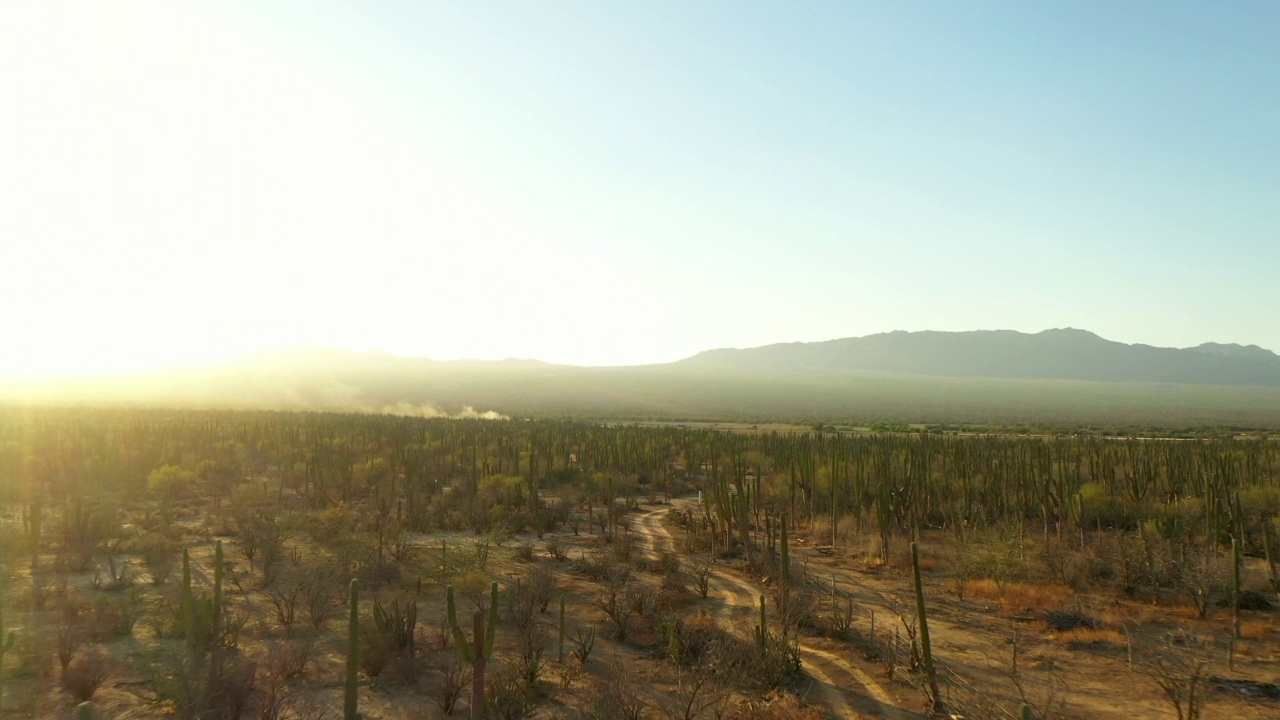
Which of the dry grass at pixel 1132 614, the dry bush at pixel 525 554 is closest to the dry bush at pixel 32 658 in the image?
the dry bush at pixel 525 554

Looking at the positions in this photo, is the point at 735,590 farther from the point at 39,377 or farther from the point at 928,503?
the point at 39,377

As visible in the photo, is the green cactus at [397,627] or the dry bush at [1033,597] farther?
the dry bush at [1033,597]

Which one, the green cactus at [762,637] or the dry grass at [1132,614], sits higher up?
the green cactus at [762,637]

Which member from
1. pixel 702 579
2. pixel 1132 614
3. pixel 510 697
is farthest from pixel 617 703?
pixel 1132 614

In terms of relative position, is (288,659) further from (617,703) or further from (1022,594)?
(1022,594)

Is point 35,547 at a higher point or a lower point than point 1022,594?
higher

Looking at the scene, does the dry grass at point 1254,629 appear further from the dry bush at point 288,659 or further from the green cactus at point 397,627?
the dry bush at point 288,659

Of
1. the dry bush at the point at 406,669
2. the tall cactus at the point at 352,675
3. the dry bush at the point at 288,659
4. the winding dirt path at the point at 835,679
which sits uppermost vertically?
the tall cactus at the point at 352,675
